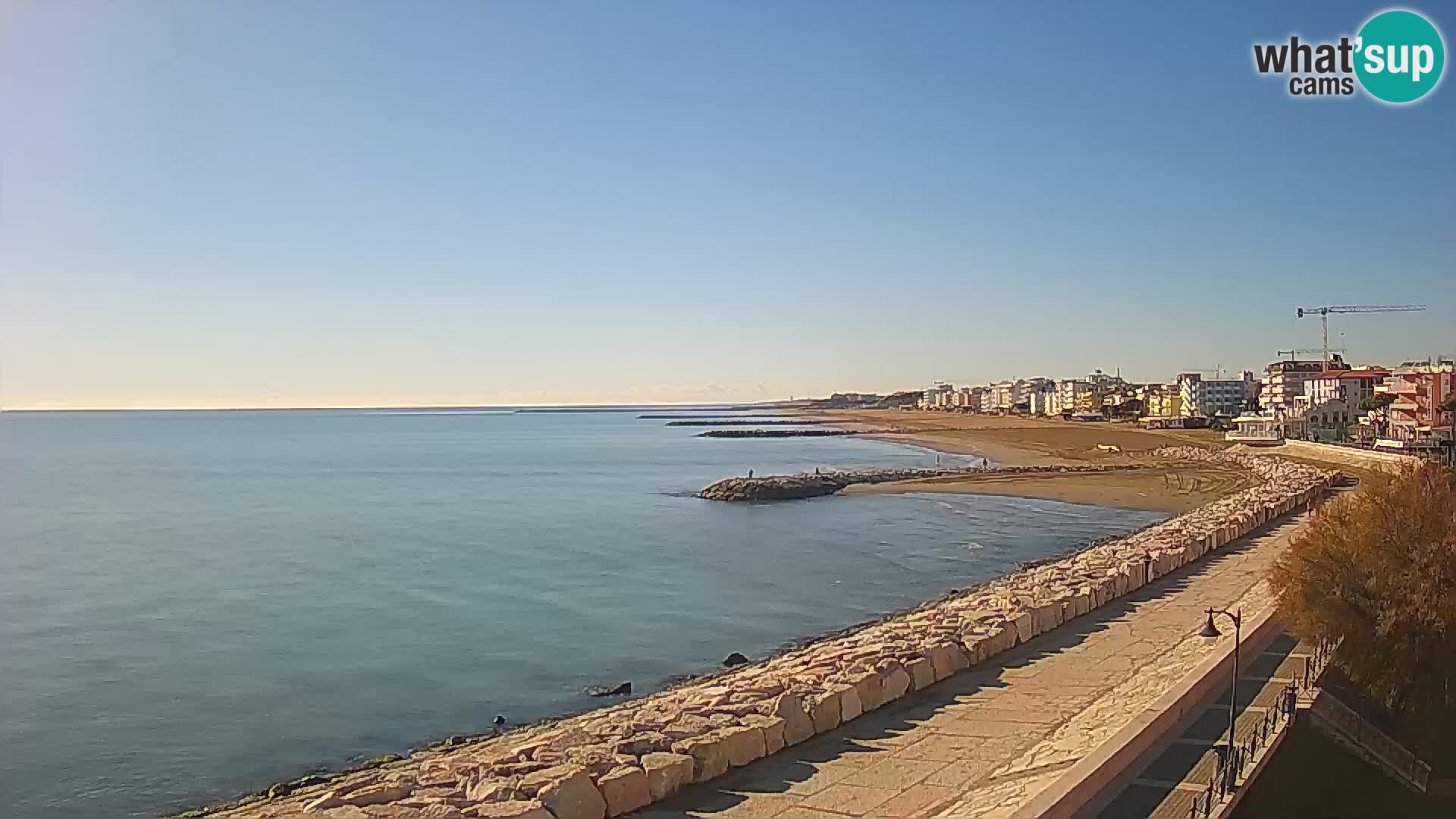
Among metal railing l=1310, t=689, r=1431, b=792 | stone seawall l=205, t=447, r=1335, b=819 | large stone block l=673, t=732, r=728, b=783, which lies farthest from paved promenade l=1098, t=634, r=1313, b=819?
large stone block l=673, t=732, r=728, b=783

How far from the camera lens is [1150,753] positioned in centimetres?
1059

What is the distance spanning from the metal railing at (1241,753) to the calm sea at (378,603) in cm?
918

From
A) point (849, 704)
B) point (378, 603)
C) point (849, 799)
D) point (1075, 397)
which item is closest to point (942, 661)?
point (849, 704)

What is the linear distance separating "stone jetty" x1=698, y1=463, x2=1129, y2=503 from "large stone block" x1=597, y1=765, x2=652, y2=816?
3821 centimetres

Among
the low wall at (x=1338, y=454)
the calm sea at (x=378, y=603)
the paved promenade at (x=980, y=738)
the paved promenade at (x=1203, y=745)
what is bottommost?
the calm sea at (x=378, y=603)

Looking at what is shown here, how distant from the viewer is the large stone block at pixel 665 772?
970cm

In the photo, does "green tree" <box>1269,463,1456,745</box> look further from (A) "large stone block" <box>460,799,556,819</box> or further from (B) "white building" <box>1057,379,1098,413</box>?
(B) "white building" <box>1057,379,1098,413</box>

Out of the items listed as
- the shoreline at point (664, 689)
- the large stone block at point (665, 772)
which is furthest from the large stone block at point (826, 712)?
the shoreline at point (664, 689)

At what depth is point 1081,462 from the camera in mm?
64688

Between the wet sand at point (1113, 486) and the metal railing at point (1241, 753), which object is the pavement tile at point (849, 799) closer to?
the metal railing at point (1241, 753)

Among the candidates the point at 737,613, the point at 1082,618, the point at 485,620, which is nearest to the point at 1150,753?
the point at 1082,618

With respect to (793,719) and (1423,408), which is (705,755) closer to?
(793,719)

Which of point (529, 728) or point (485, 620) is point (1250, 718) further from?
point (485, 620)

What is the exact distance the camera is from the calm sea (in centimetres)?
1563
